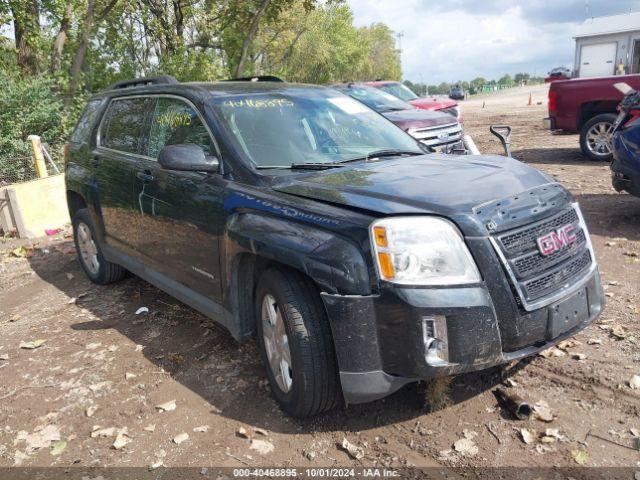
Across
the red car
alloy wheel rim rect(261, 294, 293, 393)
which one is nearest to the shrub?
the red car

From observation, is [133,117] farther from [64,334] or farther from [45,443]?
[45,443]

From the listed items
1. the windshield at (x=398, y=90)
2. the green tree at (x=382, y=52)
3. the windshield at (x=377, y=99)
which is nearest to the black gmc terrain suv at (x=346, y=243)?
the windshield at (x=377, y=99)

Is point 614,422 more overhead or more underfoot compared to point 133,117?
more underfoot

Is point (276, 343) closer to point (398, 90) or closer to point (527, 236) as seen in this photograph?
point (527, 236)

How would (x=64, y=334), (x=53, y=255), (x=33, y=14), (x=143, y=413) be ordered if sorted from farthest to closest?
(x=33, y=14) < (x=53, y=255) < (x=64, y=334) < (x=143, y=413)

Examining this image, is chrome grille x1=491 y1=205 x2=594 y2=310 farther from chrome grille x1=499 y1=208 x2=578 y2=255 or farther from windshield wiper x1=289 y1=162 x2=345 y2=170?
windshield wiper x1=289 y1=162 x2=345 y2=170

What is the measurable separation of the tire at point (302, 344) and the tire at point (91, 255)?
304cm

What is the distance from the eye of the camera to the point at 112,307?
210 inches

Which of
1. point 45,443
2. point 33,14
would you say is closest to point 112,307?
point 45,443

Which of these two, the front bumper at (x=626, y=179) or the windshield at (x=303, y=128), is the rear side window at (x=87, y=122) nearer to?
the windshield at (x=303, y=128)

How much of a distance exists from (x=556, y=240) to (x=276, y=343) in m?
1.62

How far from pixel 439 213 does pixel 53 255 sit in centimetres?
631

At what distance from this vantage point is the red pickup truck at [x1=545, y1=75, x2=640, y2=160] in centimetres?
1036

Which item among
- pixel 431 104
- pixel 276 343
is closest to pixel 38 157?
pixel 431 104
